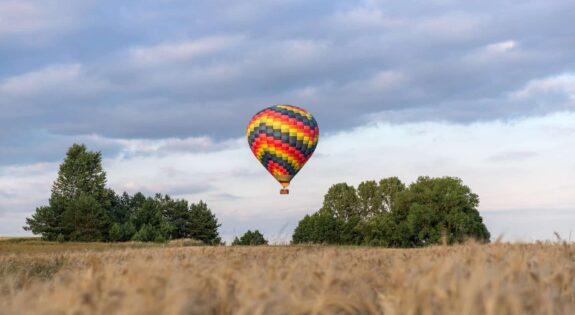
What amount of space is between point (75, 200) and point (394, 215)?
4792cm

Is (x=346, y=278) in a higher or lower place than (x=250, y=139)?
lower

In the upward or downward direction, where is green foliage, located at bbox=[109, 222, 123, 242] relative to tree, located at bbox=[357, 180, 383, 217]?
downward

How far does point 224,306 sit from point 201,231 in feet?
348

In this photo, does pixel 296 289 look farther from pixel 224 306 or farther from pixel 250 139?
pixel 250 139

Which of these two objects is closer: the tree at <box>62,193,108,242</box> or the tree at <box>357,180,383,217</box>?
the tree at <box>62,193,108,242</box>

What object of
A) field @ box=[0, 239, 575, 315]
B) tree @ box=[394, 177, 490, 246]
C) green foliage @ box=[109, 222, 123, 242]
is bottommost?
field @ box=[0, 239, 575, 315]

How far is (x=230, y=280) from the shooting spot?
571 cm

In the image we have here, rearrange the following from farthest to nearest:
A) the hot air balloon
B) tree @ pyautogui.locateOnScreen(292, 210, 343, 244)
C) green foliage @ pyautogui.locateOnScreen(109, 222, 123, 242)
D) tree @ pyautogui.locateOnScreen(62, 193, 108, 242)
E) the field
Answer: tree @ pyautogui.locateOnScreen(292, 210, 343, 244)
tree @ pyautogui.locateOnScreen(62, 193, 108, 242)
green foliage @ pyautogui.locateOnScreen(109, 222, 123, 242)
the hot air balloon
the field

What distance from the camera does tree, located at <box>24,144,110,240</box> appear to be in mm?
95500

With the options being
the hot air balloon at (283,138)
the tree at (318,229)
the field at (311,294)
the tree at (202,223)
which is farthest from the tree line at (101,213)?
the field at (311,294)

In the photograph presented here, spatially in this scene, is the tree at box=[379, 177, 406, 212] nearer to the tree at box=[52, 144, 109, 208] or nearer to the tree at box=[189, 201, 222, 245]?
the tree at box=[189, 201, 222, 245]

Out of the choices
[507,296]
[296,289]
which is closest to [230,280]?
[296,289]

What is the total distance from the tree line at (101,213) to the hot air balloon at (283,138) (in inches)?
1463

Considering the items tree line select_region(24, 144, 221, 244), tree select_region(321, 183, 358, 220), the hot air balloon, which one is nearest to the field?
the hot air balloon
